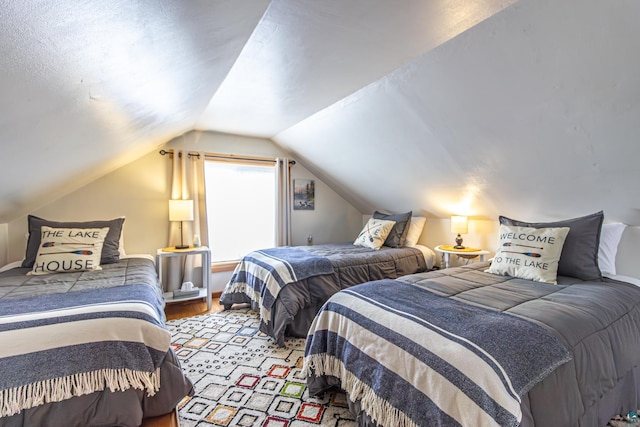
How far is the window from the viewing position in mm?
3957

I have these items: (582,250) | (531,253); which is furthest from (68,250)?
(582,250)

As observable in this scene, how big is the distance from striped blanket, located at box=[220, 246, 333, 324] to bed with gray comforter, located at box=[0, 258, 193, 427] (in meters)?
1.08

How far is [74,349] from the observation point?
4.27 feet

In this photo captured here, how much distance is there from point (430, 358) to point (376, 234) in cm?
256

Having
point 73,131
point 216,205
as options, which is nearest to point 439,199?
point 216,205

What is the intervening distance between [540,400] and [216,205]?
3776mm

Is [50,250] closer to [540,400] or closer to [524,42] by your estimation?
[540,400]

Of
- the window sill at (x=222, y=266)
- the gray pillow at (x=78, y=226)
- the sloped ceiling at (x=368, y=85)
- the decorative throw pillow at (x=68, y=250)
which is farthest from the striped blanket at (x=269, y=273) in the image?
the sloped ceiling at (x=368, y=85)

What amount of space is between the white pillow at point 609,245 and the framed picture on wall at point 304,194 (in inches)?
132

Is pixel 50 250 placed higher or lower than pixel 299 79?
lower

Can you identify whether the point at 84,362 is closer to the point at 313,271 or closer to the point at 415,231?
the point at 313,271

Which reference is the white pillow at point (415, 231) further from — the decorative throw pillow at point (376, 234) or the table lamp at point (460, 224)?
the table lamp at point (460, 224)

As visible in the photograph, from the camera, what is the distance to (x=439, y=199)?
3404 millimetres

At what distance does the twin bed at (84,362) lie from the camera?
122 centimetres
